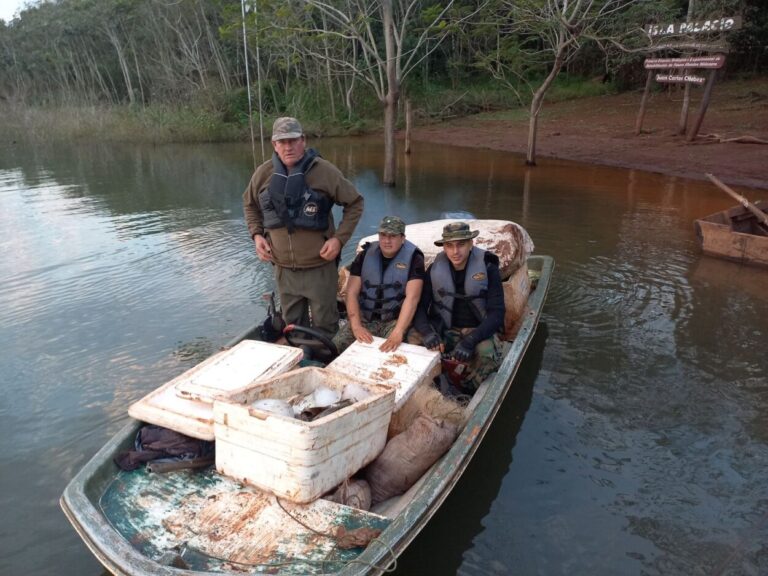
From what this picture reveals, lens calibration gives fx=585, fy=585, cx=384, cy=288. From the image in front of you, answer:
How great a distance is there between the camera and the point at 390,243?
505 centimetres

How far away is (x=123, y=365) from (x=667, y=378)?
5947mm

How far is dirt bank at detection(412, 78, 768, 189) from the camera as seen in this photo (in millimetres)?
16703

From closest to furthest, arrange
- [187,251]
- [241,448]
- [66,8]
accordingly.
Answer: [241,448]
[187,251]
[66,8]

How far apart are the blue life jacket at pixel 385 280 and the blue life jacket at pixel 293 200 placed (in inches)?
22.6

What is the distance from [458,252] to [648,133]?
1929 centimetres

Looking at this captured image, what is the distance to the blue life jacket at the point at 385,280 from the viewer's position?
5.14m

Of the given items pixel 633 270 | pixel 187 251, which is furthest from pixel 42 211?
pixel 633 270

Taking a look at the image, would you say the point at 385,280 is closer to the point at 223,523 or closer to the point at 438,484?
the point at 438,484

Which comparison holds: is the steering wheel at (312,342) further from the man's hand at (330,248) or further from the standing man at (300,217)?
the man's hand at (330,248)

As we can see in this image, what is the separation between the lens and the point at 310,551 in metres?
3.08

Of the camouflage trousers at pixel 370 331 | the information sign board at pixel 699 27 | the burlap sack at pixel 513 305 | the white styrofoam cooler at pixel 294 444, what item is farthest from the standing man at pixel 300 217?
the information sign board at pixel 699 27

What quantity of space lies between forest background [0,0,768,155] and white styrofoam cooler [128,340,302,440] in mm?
21291

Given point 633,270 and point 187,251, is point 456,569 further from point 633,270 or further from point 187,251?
point 187,251

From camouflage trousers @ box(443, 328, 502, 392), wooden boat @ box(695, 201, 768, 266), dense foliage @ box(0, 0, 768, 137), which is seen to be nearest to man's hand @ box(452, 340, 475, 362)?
camouflage trousers @ box(443, 328, 502, 392)
